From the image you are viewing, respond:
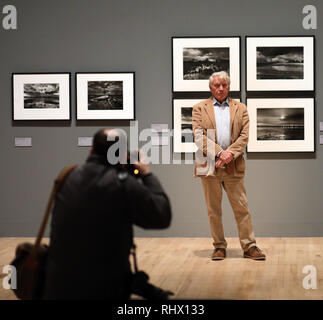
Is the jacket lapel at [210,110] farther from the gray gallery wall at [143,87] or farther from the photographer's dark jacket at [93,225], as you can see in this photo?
the photographer's dark jacket at [93,225]

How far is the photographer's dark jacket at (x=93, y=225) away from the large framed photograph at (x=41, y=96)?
14.7 feet

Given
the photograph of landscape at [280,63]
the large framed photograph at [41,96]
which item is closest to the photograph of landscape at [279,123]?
the photograph of landscape at [280,63]

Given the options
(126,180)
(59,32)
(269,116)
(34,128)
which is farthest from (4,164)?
(126,180)

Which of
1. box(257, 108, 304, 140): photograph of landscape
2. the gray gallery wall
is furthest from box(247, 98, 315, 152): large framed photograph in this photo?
the gray gallery wall

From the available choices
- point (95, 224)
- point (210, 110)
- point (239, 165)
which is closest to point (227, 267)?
point (239, 165)

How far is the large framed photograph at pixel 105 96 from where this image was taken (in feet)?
24.0

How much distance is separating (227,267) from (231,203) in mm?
771

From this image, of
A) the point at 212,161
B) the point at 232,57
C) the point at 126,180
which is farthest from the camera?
the point at 232,57

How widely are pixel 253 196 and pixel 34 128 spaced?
9.53 ft

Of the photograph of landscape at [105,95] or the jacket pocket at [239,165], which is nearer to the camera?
the jacket pocket at [239,165]

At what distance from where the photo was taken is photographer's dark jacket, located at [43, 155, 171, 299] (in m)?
2.97

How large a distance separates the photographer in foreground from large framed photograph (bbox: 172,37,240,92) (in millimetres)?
4316
